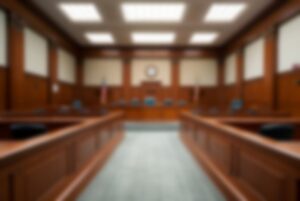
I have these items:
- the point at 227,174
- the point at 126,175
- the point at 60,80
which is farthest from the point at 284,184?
the point at 60,80

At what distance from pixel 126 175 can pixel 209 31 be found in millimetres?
6281

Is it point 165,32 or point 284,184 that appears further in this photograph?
point 165,32

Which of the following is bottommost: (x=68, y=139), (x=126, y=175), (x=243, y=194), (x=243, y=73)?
(x=126, y=175)

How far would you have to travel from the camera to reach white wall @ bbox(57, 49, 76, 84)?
26.6ft

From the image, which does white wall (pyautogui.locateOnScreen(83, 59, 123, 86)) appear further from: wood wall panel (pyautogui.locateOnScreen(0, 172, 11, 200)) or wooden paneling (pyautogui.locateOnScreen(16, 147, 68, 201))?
wood wall panel (pyautogui.locateOnScreen(0, 172, 11, 200))

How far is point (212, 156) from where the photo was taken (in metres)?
2.79

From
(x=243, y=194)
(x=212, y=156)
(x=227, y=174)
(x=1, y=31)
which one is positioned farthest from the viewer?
(x=1, y=31)

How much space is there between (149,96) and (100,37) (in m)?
3.15

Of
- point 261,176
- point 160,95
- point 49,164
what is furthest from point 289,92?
point 160,95

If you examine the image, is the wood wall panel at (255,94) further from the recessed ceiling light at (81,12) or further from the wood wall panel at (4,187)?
the wood wall panel at (4,187)

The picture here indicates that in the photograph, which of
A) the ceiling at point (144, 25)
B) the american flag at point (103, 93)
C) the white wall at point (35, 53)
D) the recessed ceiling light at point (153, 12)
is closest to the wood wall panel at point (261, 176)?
the ceiling at point (144, 25)

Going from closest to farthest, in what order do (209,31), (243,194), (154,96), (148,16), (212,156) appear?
(243,194)
(212,156)
(148,16)
(209,31)
(154,96)

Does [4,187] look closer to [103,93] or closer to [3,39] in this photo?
[3,39]

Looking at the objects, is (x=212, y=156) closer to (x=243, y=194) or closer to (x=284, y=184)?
(x=243, y=194)
